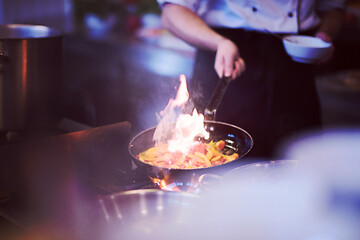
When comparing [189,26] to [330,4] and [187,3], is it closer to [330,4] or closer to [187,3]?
[187,3]

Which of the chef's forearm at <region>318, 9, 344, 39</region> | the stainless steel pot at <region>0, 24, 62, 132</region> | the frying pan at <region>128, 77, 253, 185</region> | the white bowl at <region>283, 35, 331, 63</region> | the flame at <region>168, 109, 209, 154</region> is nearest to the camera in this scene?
the frying pan at <region>128, 77, 253, 185</region>

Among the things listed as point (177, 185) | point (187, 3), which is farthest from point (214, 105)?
point (187, 3)

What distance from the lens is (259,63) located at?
1829 mm

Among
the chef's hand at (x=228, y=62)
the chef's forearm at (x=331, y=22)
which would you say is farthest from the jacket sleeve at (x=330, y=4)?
the chef's hand at (x=228, y=62)

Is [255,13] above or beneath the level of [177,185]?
above

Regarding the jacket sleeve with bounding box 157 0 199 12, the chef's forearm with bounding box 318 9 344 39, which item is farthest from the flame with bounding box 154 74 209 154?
the chef's forearm with bounding box 318 9 344 39

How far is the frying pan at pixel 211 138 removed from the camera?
0.92 metres

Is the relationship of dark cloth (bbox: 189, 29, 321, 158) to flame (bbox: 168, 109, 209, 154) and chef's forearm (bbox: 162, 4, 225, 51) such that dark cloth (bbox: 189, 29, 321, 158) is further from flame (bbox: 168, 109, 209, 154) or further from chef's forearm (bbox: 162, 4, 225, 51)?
flame (bbox: 168, 109, 209, 154)

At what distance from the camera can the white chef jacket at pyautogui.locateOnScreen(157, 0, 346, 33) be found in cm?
170

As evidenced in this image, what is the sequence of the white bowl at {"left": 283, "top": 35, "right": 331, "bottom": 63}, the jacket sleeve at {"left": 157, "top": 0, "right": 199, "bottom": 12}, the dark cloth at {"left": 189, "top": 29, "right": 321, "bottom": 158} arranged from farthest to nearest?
1. the dark cloth at {"left": 189, "top": 29, "right": 321, "bottom": 158}
2. the jacket sleeve at {"left": 157, "top": 0, "right": 199, "bottom": 12}
3. the white bowl at {"left": 283, "top": 35, "right": 331, "bottom": 63}

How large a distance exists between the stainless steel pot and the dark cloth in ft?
2.17

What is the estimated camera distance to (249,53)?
181cm

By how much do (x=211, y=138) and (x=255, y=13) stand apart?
2.59ft

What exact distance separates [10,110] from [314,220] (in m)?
1.07
